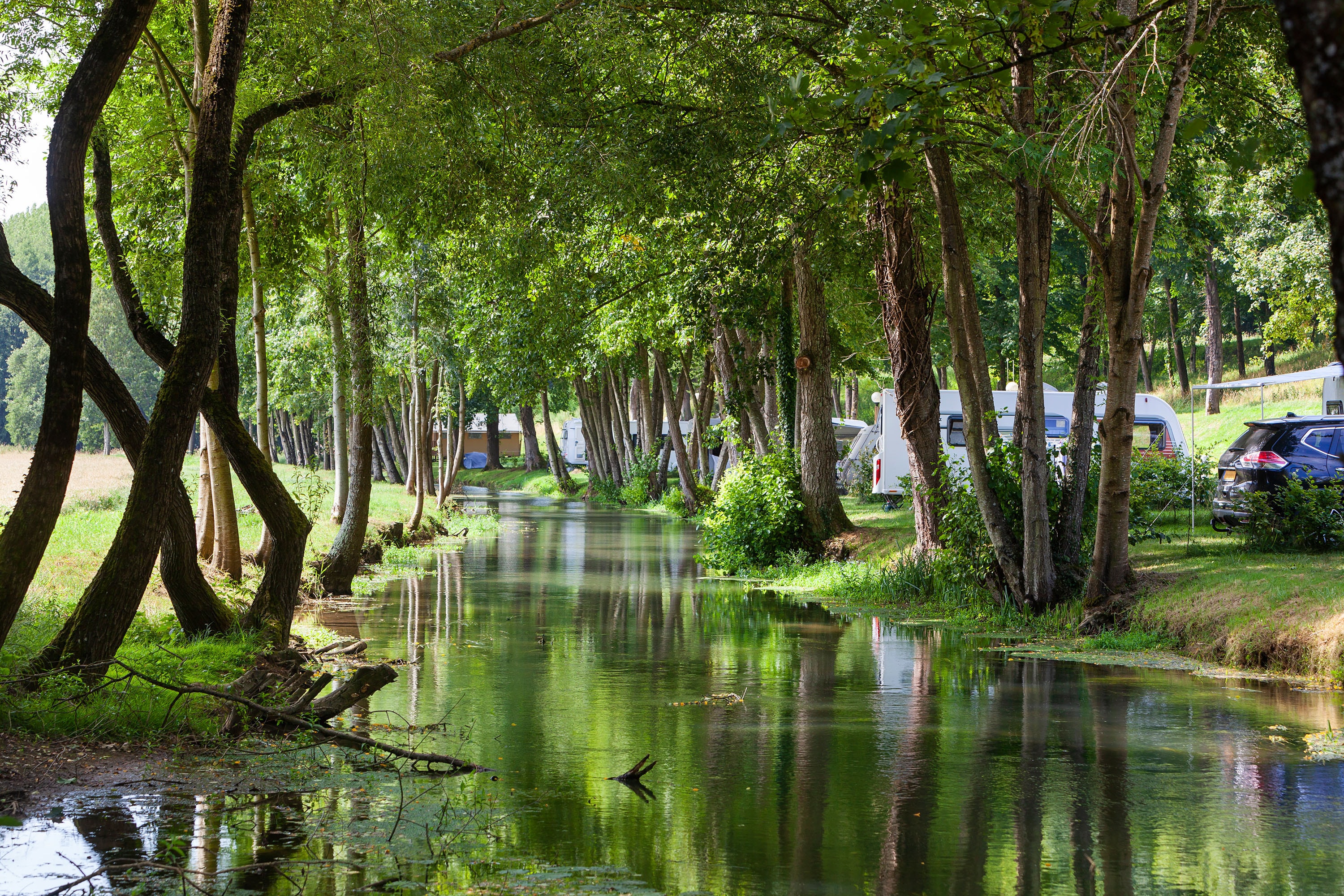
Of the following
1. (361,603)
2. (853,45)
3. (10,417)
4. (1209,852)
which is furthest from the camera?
(10,417)

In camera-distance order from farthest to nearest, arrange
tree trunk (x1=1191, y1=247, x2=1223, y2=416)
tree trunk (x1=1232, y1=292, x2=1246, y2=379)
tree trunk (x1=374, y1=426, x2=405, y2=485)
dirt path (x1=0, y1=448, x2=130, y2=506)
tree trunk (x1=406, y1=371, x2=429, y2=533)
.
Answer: tree trunk (x1=374, y1=426, x2=405, y2=485) → tree trunk (x1=1232, y1=292, x2=1246, y2=379) → tree trunk (x1=1191, y1=247, x2=1223, y2=416) → tree trunk (x1=406, y1=371, x2=429, y2=533) → dirt path (x1=0, y1=448, x2=130, y2=506)

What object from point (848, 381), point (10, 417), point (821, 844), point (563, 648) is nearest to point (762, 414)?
point (563, 648)

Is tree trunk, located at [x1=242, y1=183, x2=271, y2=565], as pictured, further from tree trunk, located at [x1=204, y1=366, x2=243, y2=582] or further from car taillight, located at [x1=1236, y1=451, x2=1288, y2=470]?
car taillight, located at [x1=1236, y1=451, x2=1288, y2=470]

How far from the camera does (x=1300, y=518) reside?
1536 centimetres

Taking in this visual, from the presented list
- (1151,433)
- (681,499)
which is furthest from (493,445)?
(1151,433)

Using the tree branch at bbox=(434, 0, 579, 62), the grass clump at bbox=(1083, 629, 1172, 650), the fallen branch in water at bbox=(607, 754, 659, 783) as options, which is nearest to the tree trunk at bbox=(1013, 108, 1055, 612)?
the grass clump at bbox=(1083, 629, 1172, 650)

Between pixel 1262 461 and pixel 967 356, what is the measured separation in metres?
4.86

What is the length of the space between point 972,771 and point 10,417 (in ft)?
319

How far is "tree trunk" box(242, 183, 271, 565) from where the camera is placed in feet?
50.2

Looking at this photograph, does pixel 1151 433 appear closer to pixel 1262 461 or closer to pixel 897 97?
pixel 1262 461

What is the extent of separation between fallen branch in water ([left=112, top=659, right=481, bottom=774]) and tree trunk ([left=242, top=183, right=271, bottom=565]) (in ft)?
22.0

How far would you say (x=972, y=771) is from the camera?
27.5ft

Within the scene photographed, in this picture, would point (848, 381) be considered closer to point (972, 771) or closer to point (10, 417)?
point (972, 771)

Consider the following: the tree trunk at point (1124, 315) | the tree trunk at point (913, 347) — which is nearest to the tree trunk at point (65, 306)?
the tree trunk at point (1124, 315)
